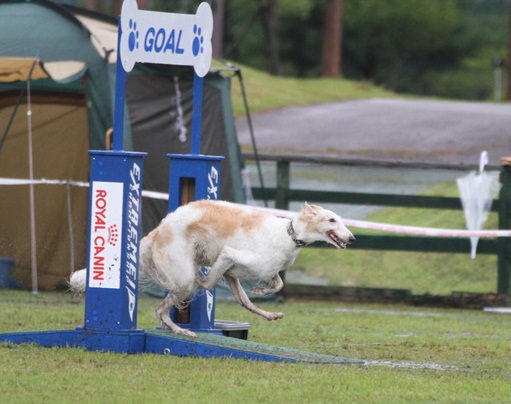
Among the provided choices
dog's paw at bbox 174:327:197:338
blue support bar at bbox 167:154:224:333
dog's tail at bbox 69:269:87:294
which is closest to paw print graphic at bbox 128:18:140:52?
blue support bar at bbox 167:154:224:333

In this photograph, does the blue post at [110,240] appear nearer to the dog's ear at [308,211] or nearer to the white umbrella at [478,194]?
the dog's ear at [308,211]

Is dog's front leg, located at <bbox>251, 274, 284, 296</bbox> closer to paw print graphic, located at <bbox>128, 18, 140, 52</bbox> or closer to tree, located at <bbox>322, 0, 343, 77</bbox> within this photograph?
paw print graphic, located at <bbox>128, 18, 140, 52</bbox>

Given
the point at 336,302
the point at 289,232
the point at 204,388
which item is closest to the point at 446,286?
the point at 336,302

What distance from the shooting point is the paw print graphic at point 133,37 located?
31.8ft

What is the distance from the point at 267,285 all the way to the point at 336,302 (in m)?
6.02

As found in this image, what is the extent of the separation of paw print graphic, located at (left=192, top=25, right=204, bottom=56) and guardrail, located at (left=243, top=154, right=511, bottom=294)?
21.1 ft

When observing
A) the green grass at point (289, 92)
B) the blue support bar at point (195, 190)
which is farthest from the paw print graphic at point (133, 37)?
the green grass at point (289, 92)

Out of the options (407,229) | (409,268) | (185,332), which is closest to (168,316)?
(185,332)

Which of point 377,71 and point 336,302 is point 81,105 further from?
point 377,71

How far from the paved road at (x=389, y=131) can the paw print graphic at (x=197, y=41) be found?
14086 millimetres

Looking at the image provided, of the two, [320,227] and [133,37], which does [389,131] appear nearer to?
[320,227]

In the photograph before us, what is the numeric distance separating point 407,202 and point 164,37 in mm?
7332

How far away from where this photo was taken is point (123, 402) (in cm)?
739

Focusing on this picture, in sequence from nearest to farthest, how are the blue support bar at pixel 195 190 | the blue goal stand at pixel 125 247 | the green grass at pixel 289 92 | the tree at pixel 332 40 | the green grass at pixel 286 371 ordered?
1. the green grass at pixel 286 371
2. the blue goal stand at pixel 125 247
3. the blue support bar at pixel 195 190
4. the green grass at pixel 289 92
5. the tree at pixel 332 40
